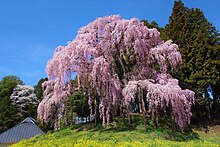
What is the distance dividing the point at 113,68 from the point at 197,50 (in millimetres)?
6011

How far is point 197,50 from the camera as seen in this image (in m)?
14.3

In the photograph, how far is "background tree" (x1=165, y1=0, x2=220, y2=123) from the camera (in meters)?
13.7

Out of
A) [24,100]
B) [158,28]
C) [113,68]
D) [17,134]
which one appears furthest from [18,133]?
[24,100]

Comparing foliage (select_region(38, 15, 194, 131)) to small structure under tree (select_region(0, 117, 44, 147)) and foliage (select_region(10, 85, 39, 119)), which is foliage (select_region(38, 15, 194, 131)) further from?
foliage (select_region(10, 85, 39, 119))

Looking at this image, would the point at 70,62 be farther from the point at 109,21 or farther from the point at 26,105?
the point at 26,105

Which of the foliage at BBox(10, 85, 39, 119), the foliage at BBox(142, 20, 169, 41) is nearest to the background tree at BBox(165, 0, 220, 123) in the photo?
the foliage at BBox(142, 20, 169, 41)

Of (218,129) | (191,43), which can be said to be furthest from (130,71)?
(218,129)

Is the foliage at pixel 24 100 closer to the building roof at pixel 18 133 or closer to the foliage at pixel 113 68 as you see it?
the building roof at pixel 18 133

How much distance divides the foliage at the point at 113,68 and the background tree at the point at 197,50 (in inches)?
107

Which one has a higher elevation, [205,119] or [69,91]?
[69,91]

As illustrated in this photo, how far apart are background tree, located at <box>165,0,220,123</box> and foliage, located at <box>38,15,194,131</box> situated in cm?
271

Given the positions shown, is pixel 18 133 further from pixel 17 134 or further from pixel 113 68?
pixel 113 68

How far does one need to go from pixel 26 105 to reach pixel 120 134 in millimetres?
20675

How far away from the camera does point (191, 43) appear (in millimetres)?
14852
